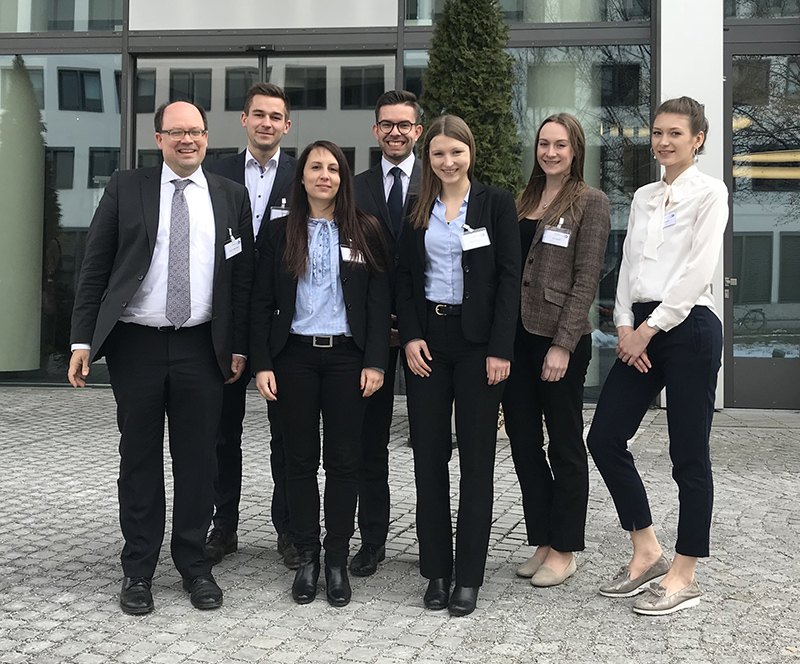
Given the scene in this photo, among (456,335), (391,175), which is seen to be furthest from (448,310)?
(391,175)

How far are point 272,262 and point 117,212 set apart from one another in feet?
2.26

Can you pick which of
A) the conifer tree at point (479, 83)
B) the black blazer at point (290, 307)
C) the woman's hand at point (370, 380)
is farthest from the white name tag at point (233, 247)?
the conifer tree at point (479, 83)

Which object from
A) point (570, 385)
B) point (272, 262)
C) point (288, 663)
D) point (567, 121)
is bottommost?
point (288, 663)

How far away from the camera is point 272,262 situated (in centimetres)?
430

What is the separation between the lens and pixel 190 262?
4.18 m

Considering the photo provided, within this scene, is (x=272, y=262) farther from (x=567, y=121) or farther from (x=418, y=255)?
(x=567, y=121)

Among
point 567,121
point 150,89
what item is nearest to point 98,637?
point 567,121

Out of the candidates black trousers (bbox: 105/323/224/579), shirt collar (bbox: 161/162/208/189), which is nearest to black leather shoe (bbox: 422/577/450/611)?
black trousers (bbox: 105/323/224/579)

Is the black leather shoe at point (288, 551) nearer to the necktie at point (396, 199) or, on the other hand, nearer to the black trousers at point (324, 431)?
the black trousers at point (324, 431)

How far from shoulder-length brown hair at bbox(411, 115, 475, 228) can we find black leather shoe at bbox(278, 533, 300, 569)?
5.45ft

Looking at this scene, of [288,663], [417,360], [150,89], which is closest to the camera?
[288,663]

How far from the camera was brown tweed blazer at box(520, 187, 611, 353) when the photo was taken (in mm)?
4215

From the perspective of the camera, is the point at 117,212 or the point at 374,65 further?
the point at 374,65

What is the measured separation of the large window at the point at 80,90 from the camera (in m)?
11.1
